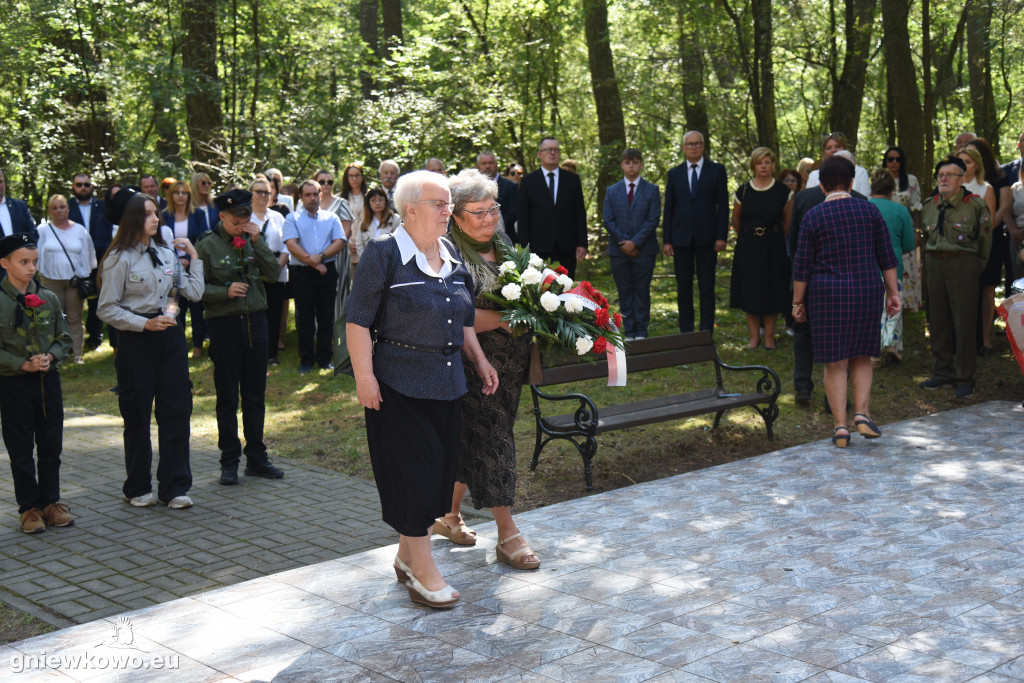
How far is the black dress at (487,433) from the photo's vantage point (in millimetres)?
Answer: 5691

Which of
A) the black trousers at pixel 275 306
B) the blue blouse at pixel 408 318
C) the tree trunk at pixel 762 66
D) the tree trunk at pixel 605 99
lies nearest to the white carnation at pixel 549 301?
the blue blouse at pixel 408 318

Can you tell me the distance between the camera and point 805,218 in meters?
8.46

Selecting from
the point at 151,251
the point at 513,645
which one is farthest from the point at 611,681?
the point at 151,251

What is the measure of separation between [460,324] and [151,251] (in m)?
3.14

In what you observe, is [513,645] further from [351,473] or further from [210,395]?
[210,395]

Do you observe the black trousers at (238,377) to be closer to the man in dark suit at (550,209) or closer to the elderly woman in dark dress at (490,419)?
the elderly woman in dark dress at (490,419)

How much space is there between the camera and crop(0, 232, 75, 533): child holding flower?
668 cm

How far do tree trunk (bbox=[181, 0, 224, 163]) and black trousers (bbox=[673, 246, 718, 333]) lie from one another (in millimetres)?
9194

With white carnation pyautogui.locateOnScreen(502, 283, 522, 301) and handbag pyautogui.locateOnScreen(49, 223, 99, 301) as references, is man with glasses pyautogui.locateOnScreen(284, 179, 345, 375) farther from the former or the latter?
white carnation pyautogui.locateOnScreen(502, 283, 522, 301)

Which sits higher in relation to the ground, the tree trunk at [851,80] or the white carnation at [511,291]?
the tree trunk at [851,80]

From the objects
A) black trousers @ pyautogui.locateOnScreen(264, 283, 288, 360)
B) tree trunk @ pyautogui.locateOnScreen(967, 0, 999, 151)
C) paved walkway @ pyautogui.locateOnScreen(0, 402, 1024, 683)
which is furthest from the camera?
tree trunk @ pyautogui.locateOnScreen(967, 0, 999, 151)

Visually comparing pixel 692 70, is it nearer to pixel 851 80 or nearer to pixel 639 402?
pixel 851 80

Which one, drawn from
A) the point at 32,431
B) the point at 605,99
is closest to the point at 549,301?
the point at 32,431

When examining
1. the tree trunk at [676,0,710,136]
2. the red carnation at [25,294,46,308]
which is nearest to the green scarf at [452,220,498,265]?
the red carnation at [25,294,46,308]
